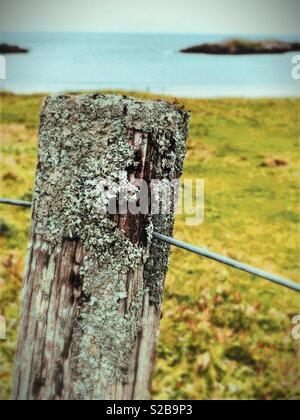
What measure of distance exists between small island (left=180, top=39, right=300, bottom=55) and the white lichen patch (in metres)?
6.38

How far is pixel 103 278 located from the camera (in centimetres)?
133

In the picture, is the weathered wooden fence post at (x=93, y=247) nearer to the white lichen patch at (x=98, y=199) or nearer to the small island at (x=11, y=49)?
the white lichen patch at (x=98, y=199)

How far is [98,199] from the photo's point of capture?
1319 millimetres

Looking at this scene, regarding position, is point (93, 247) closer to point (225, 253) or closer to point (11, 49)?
point (225, 253)

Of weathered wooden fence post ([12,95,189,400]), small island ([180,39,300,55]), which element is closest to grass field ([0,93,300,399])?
small island ([180,39,300,55])

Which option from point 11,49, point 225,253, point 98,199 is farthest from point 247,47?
point 98,199

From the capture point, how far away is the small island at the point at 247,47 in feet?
24.6

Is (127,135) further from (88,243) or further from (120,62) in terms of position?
(120,62)

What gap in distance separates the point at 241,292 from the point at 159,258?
268 cm

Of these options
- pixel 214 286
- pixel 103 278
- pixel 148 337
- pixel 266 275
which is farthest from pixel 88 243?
pixel 214 286

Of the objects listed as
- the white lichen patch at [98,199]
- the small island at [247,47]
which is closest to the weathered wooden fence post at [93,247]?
the white lichen patch at [98,199]

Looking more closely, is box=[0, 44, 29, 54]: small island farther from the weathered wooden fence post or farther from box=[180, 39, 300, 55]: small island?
the weathered wooden fence post

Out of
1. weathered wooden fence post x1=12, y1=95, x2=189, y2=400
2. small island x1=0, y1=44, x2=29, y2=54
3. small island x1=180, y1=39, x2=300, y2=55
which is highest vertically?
small island x1=180, y1=39, x2=300, y2=55

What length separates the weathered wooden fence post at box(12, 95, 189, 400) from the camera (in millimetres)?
1306
